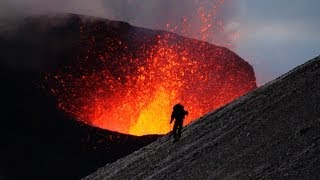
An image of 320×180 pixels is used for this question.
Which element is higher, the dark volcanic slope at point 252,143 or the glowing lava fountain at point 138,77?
the glowing lava fountain at point 138,77

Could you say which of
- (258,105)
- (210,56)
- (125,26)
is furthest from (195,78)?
(258,105)

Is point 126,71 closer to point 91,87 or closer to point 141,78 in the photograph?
point 141,78

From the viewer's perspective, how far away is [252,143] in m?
22.1

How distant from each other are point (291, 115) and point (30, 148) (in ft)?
148

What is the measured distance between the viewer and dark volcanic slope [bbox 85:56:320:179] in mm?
18328

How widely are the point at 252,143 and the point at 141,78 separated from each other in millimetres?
82207

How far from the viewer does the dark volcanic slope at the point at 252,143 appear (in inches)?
722

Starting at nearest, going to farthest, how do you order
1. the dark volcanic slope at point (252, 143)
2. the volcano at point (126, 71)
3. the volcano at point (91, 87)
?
the dark volcanic slope at point (252, 143)
the volcano at point (91, 87)
the volcano at point (126, 71)

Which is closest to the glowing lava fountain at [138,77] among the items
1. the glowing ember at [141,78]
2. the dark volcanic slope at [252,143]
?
the glowing ember at [141,78]

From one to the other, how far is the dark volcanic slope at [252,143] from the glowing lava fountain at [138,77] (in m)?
43.9

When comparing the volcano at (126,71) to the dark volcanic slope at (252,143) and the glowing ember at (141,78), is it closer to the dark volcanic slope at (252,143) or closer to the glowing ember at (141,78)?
the glowing ember at (141,78)

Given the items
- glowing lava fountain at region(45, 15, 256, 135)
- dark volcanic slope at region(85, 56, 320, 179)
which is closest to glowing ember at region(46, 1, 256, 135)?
glowing lava fountain at region(45, 15, 256, 135)

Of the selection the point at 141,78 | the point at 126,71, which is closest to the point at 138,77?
the point at 141,78

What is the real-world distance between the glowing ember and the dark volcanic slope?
149ft
